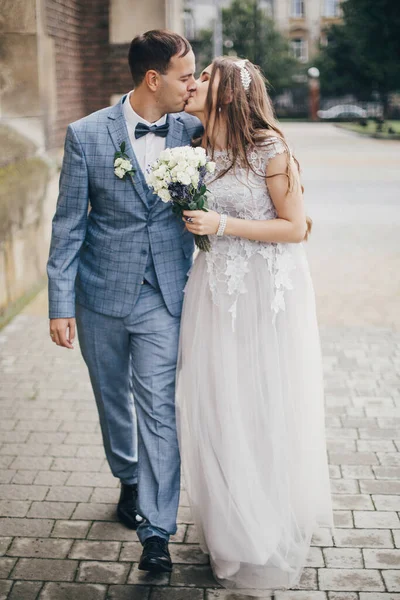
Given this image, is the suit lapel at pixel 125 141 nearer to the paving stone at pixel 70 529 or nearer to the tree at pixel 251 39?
the paving stone at pixel 70 529

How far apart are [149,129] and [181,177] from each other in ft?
1.52

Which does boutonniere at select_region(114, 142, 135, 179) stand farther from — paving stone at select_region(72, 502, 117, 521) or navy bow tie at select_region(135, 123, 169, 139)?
paving stone at select_region(72, 502, 117, 521)

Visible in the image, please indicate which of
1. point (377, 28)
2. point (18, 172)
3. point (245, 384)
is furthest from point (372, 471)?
point (377, 28)

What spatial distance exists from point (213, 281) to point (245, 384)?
17.4 inches

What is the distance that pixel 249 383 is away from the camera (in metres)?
3.56

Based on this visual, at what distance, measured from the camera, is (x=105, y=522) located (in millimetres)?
4109

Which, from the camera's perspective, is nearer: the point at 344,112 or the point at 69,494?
the point at 69,494

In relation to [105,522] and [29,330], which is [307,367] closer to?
[105,522]

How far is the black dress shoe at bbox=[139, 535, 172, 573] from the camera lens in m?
3.52

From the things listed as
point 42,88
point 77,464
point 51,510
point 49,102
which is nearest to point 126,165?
point 51,510

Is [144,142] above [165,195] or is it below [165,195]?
above

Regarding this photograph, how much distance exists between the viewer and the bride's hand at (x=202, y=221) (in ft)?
10.9

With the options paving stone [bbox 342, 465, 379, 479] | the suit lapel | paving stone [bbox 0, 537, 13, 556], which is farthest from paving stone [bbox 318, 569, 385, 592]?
the suit lapel

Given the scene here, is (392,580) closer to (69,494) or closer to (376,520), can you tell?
(376,520)
